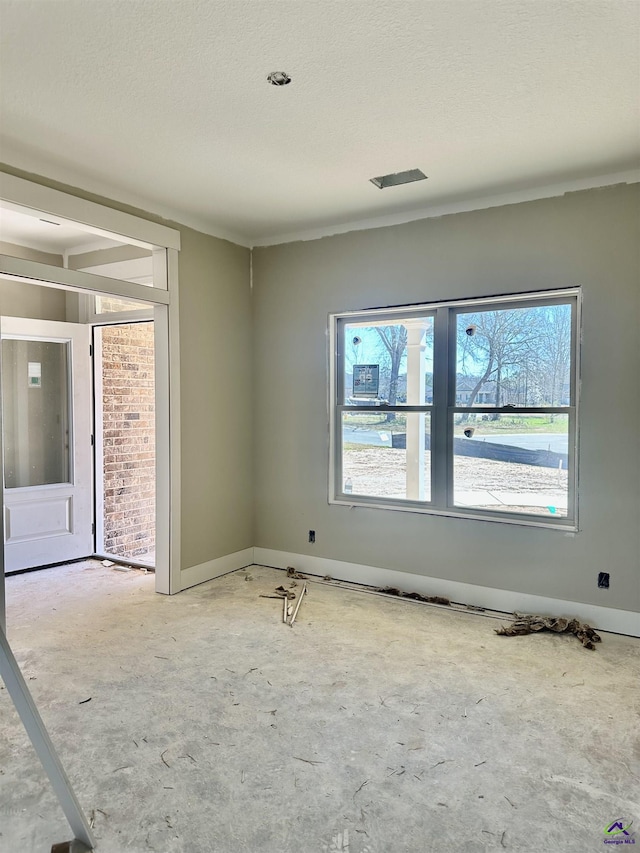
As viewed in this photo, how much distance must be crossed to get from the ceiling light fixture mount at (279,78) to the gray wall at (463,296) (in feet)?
6.27

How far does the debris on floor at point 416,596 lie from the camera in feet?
13.0

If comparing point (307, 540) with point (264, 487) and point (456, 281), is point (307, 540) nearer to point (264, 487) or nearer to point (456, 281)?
point (264, 487)

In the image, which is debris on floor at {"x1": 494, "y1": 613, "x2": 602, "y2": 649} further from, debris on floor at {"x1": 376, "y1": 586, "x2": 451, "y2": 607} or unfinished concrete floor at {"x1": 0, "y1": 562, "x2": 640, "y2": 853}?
debris on floor at {"x1": 376, "y1": 586, "x2": 451, "y2": 607}

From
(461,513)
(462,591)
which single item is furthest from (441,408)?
(462,591)

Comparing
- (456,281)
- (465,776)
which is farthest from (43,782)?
(456,281)

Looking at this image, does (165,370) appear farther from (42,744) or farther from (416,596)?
(42,744)

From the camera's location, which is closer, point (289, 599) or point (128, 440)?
point (289, 599)

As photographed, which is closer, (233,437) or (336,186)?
(336,186)

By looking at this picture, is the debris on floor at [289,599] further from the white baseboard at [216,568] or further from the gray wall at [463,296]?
the white baseboard at [216,568]

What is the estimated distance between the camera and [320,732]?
2.42 m

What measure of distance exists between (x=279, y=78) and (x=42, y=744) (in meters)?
2.67

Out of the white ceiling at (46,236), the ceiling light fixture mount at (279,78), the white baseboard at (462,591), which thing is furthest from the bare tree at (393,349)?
the white ceiling at (46,236)

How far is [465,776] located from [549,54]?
9.47 ft

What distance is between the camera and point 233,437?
187 inches
